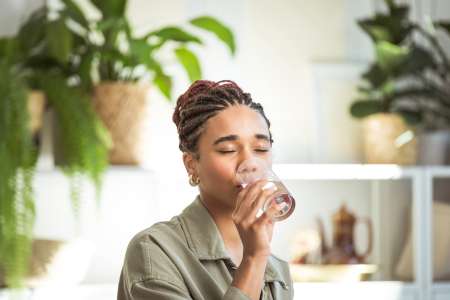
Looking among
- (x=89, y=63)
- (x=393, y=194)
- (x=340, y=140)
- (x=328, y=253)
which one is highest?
(x=89, y=63)

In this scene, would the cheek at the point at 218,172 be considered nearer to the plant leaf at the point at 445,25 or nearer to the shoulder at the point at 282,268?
the shoulder at the point at 282,268

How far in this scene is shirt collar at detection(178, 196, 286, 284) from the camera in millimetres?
1285

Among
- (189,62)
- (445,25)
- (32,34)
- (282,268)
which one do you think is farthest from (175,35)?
(282,268)

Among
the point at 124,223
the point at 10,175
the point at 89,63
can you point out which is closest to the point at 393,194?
the point at 124,223

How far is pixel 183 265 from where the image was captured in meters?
1.25

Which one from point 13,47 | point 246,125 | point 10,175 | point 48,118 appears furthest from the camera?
point 48,118

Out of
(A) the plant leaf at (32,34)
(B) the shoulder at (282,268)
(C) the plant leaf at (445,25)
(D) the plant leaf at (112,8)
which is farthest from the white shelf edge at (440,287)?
(B) the shoulder at (282,268)

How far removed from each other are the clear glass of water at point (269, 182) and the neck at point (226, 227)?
98mm

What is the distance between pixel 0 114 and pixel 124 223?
2.44 feet

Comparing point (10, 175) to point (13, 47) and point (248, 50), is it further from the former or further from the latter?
point (248, 50)

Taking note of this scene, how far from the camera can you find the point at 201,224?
1313mm

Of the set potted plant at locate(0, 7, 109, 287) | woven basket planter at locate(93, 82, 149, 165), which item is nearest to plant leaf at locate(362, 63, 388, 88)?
woven basket planter at locate(93, 82, 149, 165)

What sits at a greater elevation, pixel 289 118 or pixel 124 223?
pixel 289 118

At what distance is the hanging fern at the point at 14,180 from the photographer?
2.54m
